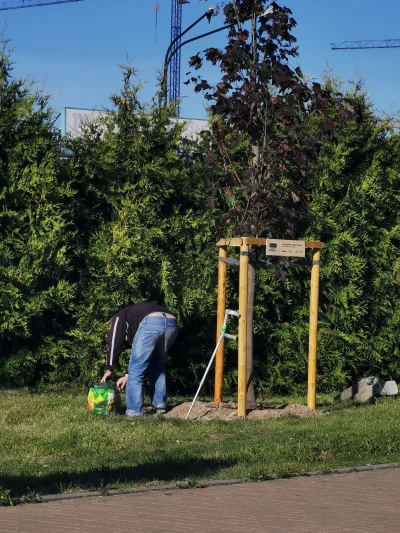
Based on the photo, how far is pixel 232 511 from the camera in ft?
21.9

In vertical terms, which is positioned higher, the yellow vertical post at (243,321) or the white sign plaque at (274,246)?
the white sign plaque at (274,246)

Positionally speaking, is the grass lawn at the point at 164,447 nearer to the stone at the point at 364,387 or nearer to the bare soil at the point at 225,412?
the bare soil at the point at 225,412

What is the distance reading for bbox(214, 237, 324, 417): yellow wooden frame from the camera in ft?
37.3

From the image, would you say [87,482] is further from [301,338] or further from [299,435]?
[301,338]

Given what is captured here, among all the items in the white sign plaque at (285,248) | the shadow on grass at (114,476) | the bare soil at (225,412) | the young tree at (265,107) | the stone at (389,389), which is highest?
the young tree at (265,107)

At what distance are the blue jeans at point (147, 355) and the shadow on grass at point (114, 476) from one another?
287 cm

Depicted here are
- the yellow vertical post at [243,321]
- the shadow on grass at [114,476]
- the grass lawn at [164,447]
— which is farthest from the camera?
the yellow vertical post at [243,321]

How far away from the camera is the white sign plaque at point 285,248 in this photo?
11531 millimetres

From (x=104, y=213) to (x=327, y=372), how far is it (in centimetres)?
404

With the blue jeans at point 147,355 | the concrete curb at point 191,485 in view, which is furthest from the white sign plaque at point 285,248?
the concrete curb at point 191,485

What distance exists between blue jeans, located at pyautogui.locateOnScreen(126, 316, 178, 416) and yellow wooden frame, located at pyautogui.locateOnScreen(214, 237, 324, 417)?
0.79m

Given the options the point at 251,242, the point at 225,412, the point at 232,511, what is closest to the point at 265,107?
the point at 251,242

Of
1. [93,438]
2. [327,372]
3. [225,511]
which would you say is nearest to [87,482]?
[225,511]

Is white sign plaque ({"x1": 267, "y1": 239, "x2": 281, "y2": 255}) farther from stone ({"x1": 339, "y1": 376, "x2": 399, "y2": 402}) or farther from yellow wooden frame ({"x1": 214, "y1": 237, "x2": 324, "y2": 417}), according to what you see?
stone ({"x1": 339, "y1": 376, "x2": 399, "y2": 402})
